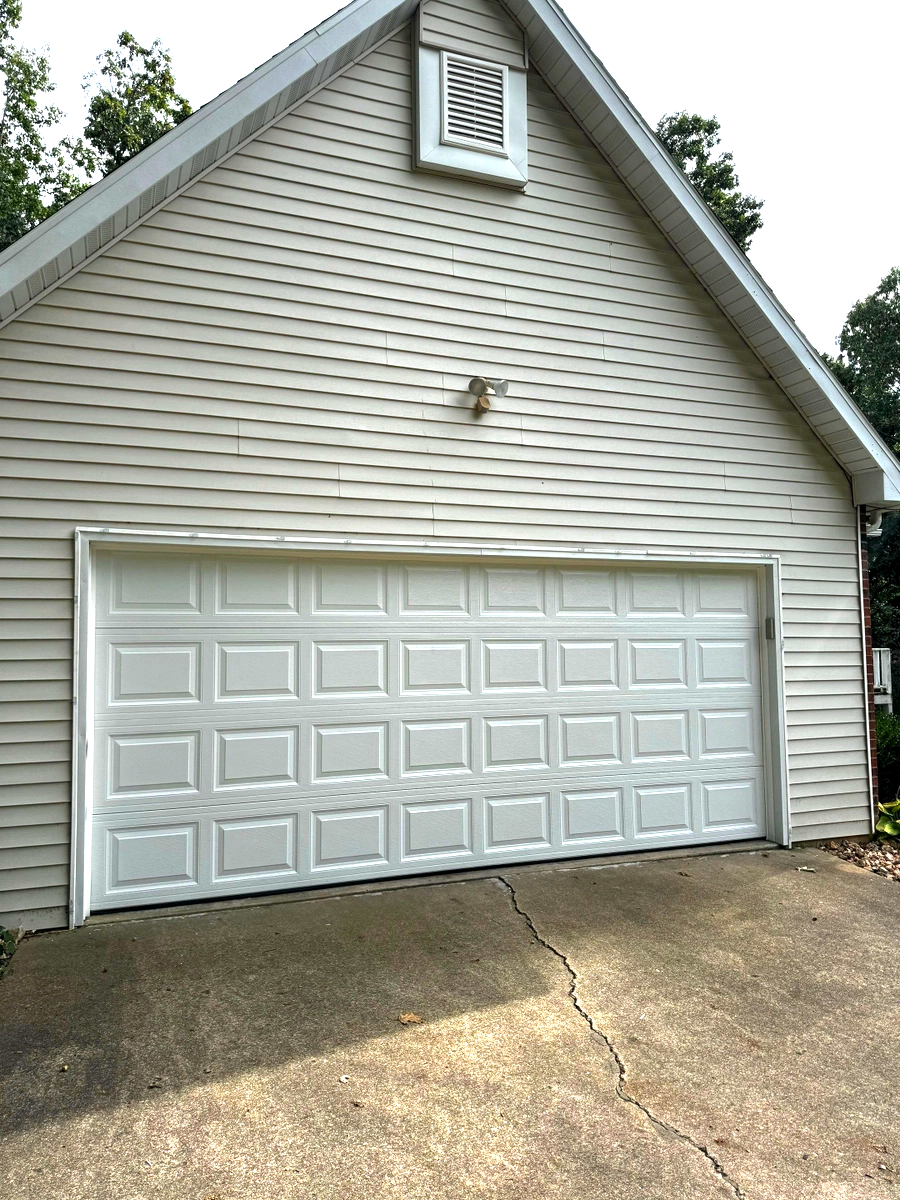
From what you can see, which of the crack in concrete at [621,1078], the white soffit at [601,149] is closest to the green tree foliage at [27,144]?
the white soffit at [601,149]

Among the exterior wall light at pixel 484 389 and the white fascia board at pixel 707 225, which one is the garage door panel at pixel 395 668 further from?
the white fascia board at pixel 707 225

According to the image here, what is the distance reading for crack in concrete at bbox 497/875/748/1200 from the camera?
2521mm

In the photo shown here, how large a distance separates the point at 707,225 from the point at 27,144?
52.5 ft

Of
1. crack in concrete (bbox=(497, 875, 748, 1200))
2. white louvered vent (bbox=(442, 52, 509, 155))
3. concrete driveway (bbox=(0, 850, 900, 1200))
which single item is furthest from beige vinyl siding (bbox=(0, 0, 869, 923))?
crack in concrete (bbox=(497, 875, 748, 1200))

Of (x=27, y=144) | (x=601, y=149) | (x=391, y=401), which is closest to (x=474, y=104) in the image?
(x=601, y=149)

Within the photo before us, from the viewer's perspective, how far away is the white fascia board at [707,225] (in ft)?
18.6

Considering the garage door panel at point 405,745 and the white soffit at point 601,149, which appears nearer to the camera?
the white soffit at point 601,149

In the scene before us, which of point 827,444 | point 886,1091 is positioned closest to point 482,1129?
point 886,1091

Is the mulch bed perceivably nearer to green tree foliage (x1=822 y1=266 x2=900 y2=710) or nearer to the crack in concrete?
the crack in concrete

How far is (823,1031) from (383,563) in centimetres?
360

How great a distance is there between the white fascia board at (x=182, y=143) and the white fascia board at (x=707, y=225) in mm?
1309

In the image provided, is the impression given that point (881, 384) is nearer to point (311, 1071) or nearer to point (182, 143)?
point (182, 143)

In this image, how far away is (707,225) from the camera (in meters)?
5.98

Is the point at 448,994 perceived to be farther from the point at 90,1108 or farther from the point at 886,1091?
the point at 886,1091
